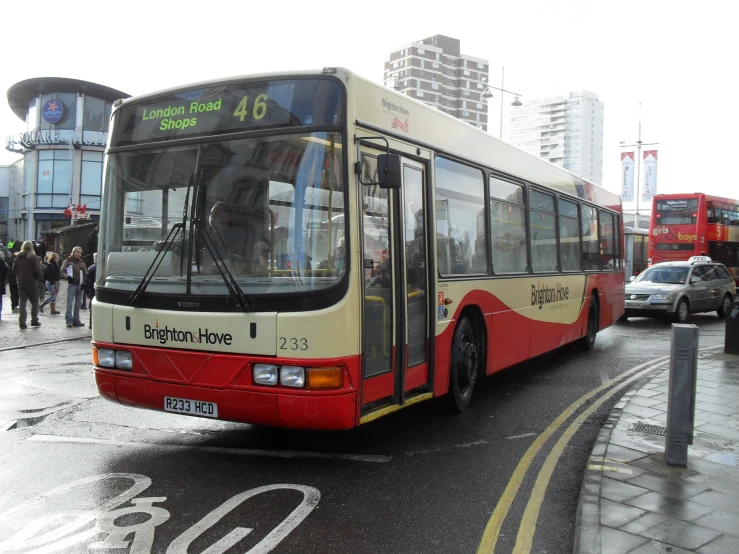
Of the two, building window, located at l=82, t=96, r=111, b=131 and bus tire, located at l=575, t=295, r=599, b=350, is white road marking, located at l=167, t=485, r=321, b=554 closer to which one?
bus tire, located at l=575, t=295, r=599, b=350

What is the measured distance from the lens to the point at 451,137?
723cm

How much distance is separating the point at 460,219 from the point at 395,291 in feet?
5.90

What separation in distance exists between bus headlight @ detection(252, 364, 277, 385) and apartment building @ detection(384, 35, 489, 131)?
462 ft

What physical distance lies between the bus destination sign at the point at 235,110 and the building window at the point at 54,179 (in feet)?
171

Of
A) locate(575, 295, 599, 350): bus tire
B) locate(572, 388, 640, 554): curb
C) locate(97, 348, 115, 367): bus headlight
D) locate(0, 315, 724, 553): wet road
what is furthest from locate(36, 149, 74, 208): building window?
locate(572, 388, 640, 554): curb

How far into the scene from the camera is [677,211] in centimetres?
3038

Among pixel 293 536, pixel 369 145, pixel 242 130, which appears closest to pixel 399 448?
pixel 293 536

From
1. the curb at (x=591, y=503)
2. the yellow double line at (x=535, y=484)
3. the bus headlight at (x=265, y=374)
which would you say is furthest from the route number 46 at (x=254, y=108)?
the curb at (x=591, y=503)

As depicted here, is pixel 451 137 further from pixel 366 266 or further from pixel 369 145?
pixel 366 266

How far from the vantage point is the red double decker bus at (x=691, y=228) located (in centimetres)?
2983

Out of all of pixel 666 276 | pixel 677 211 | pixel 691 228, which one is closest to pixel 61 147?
pixel 677 211

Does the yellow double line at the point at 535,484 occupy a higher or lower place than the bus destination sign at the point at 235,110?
lower

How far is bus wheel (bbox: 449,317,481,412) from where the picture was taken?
719 cm

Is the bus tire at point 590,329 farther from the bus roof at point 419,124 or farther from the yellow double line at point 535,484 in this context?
the yellow double line at point 535,484
